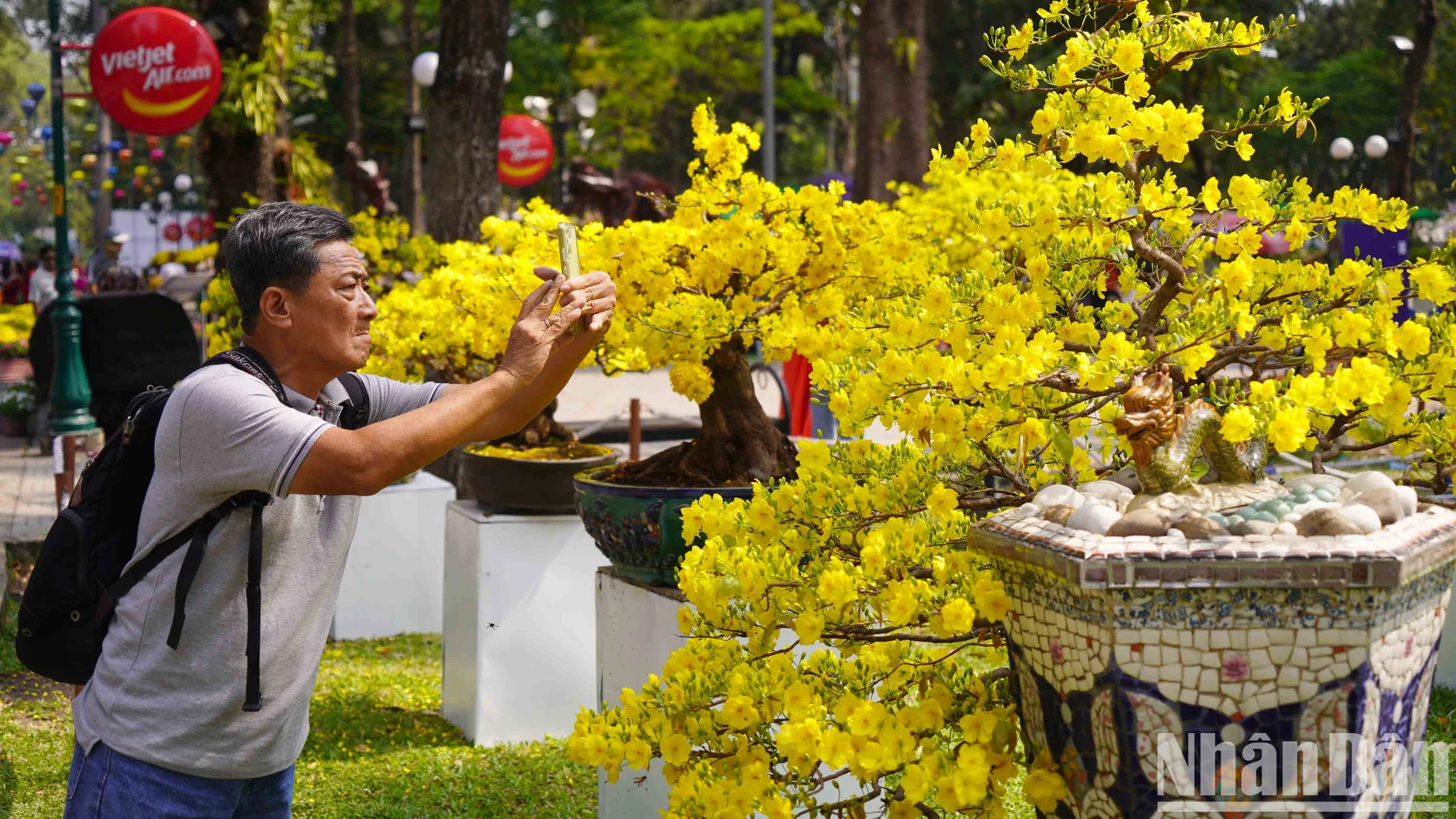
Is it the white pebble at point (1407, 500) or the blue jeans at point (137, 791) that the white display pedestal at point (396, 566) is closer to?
the blue jeans at point (137, 791)

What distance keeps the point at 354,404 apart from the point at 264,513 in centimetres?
41

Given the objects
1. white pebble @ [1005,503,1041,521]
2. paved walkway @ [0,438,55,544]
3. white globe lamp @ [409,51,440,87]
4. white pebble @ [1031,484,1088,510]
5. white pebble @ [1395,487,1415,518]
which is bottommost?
paved walkway @ [0,438,55,544]

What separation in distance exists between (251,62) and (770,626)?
330 inches

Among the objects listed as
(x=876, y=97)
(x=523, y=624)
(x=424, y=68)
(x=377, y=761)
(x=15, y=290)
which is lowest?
(x=377, y=761)

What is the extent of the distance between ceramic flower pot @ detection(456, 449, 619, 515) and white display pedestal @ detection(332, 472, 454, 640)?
175 centimetres

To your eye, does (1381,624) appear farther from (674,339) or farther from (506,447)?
(506,447)

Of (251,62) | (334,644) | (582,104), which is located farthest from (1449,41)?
(334,644)

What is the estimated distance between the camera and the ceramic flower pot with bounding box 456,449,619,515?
4984 mm

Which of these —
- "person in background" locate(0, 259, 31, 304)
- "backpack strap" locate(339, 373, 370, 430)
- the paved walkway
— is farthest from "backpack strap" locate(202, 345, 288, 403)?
"person in background" locate(0, 259, 31, 304)

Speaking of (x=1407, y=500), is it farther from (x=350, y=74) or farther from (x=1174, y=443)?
(x=350, y=74)

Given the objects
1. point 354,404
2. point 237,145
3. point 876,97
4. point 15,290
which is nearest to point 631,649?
point 354,404

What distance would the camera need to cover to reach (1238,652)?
6.12 ft

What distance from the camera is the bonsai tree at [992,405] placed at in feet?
7.42

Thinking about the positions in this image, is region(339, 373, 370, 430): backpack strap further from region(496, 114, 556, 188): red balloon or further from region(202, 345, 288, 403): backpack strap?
region(496, 114, 556, 188): red balloon
